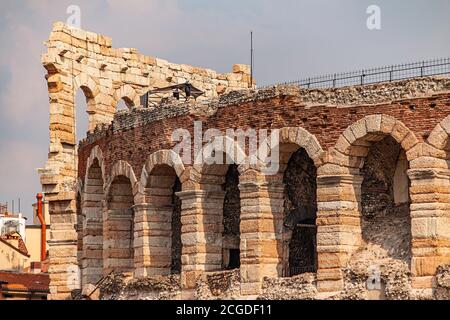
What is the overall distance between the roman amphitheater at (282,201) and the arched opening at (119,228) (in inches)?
1.7

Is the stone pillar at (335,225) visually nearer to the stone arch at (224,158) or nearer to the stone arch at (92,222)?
the stone arch at (224,158)

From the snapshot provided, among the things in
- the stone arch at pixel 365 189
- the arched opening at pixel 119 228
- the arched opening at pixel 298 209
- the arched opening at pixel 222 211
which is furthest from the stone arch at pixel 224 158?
the arched opening at pixel 119 228

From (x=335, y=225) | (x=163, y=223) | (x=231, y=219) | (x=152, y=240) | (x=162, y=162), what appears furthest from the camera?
(x=163, y=223)

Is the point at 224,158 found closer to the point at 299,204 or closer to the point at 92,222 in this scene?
the point at 299,204

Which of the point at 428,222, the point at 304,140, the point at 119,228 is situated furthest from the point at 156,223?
the point at 428,222

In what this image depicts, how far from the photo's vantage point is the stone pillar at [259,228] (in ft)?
120

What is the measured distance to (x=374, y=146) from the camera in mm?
35969

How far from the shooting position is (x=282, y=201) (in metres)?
37.3

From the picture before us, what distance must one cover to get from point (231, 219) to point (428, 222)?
7950 mm

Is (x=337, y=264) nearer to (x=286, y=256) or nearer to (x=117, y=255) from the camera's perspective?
(x=286, y=256)

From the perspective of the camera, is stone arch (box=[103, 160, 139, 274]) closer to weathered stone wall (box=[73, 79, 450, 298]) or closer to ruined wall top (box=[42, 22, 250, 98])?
weathered stone wall (box=[73, 79, 450, 298])

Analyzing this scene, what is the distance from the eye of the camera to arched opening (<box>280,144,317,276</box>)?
37406 millimetres
